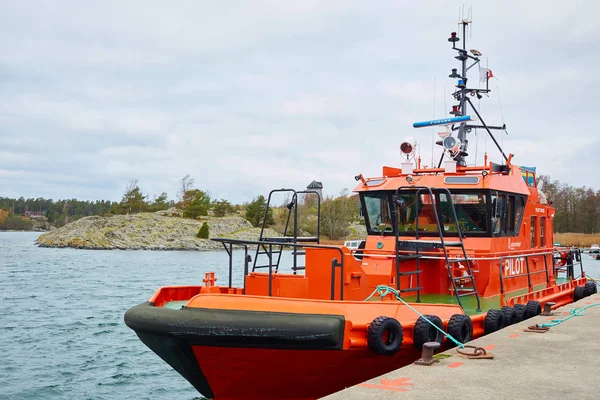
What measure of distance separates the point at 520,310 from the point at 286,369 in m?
4.18

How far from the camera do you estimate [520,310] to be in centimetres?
861

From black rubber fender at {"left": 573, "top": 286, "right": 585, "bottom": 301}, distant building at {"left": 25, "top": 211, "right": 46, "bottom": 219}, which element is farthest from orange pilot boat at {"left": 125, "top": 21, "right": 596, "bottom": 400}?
distant building at {"left": 25, "top": 211, "right": 46, "bottom": 219}

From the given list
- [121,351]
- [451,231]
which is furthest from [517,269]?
[121,351]

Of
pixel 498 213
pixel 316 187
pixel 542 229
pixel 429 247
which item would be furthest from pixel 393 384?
pixel 542 229

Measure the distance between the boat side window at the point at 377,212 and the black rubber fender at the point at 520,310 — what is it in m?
2.25

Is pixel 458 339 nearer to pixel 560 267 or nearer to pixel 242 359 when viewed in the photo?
pixel 242 359

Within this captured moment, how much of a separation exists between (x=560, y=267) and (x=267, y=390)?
31.6ft

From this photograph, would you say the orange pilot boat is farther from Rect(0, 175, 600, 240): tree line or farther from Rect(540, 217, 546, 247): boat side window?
Rect(0, 175, 600, 240): tree line

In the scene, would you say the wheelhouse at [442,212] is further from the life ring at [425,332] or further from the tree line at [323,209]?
the tree line at [323,209]

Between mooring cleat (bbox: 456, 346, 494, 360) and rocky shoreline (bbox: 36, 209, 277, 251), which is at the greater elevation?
rocky shoreline (bbox: 36, 209, 277, 251)

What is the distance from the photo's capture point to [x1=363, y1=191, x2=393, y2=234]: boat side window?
9.45 metres

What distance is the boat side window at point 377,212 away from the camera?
9452 mm

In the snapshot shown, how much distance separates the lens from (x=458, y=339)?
6855 millimetres

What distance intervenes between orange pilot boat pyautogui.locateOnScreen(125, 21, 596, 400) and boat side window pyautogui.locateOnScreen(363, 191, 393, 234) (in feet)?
0.06
